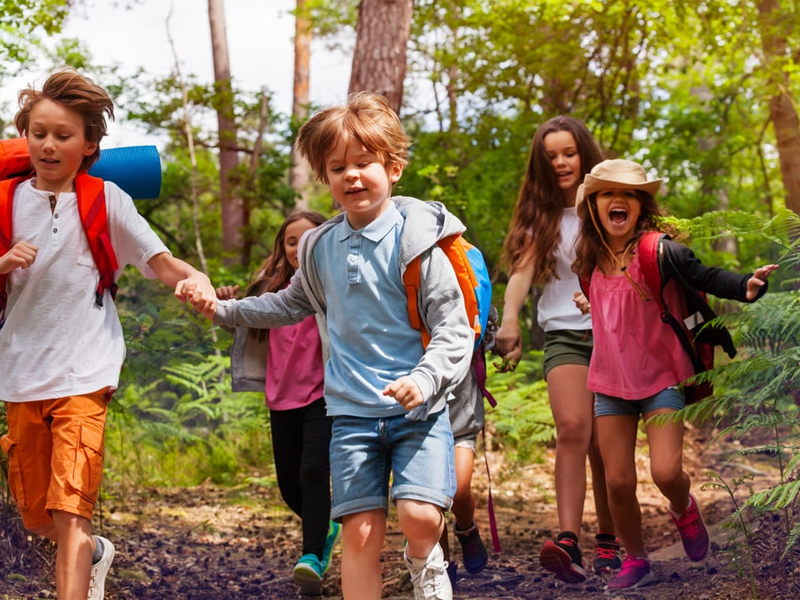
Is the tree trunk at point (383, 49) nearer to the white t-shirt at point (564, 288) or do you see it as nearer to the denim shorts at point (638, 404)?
the white t-shirt at point (564, 288)

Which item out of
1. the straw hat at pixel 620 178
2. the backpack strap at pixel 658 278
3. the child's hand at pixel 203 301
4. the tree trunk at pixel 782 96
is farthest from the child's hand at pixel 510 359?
the tree trunk at pixel 782 96

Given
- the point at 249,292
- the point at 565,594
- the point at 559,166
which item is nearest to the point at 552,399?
the point at 565,594

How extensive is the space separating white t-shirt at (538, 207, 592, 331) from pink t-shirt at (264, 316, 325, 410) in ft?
3.90

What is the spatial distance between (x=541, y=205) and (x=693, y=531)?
1.83 meters

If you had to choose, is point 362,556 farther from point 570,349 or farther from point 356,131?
point 570,349

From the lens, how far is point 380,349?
320 centimetres

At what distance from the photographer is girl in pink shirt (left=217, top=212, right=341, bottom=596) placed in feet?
15.0

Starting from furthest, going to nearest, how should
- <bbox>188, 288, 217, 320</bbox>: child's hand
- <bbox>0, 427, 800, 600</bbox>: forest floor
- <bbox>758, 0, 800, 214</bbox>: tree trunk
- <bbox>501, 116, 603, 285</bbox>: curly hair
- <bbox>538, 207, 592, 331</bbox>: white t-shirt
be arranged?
<bbox>758, 0, 800, 214</bbox>: tree trunk → <bbox>501, 116, 603, 285</bbox>: curly hair → <bbox>538, 207, 592, 331</bbox>: white t-shirt → <bbox>0, 427, 800, 600</bbox>: forest floor → <bbox>188, 288, 217, 320</bbox>: child's hand

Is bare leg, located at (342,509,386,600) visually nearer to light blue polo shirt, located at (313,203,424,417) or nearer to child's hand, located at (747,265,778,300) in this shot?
light blue polo shirt, located at (313,203,424,417)

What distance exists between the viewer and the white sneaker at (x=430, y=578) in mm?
3166

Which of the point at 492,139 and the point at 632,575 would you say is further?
the point at 492,139

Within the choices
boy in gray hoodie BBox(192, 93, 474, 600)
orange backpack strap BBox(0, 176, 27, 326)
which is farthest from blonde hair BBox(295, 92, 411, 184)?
orange backpack strap BBox(0, 176, 27, 326)

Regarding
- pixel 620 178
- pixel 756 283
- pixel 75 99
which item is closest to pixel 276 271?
pixel 75 99

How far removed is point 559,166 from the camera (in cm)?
507
